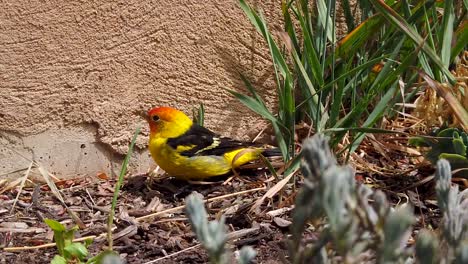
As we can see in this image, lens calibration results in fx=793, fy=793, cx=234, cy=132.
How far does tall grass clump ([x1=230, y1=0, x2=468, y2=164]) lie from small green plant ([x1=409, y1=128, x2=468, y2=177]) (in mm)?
262

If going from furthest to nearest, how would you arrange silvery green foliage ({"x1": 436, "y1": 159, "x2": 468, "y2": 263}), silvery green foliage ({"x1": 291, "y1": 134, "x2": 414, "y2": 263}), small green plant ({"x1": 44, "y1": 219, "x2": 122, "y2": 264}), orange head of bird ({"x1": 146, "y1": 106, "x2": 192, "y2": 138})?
orange head of bird ({"x1": 146, "y1": 106, "x2": 192, "y2": 138}), small green plant ({"x1": 44, "y1": 219, "x2": 122, "y2": 264}), silvery green foliage ({"x1": 436, "y1": 159, "x2": 468, "y2": 263}), silvery green foliage ({"x1": 291, "y1": 134, "x2": 414, "y2": 263})

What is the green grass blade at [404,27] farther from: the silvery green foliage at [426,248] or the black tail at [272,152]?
the silvery green foliage at [426,248]

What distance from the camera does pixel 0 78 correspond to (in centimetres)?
394

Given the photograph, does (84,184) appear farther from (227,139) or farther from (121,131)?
(227,139)

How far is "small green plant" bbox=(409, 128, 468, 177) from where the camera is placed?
3.45 meters

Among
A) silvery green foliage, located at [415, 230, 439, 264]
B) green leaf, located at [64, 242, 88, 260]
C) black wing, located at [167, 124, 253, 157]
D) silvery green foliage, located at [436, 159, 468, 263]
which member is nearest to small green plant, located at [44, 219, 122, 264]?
green leaf, located at [64, 242, 88, 260]

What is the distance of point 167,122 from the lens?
4.20 meters

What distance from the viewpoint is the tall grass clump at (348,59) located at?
382 cm

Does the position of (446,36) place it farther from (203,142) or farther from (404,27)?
(203,142)

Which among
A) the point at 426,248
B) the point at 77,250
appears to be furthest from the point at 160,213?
the point at 426,248

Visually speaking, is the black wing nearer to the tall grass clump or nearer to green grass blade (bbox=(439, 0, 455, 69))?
the tall grass clump

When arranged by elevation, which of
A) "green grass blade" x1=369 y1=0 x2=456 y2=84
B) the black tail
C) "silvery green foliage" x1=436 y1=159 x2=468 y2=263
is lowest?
the black tail

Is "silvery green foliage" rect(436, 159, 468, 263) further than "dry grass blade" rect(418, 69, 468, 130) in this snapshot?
No

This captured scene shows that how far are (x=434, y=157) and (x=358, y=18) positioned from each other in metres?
1.18
